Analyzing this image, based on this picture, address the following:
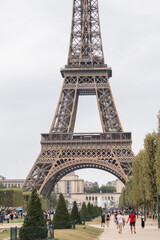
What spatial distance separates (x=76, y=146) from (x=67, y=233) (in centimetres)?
5435

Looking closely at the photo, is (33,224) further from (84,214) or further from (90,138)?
(90,138)

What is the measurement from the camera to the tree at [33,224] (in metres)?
25.0

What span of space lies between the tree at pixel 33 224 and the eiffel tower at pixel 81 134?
53195 millimetres

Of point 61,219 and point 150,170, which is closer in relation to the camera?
point 61,219

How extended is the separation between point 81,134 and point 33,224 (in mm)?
61485

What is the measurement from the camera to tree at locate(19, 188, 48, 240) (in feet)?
82.0

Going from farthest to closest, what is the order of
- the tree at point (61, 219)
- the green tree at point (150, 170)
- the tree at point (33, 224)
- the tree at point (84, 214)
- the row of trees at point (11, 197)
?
the row of trees at point (11, 197), the tree at point (84, 214), the green tree at point (150, 170), the tree at point (61, 219), the tree at point (33, 224)

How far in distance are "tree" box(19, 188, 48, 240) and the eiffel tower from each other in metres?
53.2

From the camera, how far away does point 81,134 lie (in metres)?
86.8

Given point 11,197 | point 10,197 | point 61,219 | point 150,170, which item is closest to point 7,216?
point 61,219

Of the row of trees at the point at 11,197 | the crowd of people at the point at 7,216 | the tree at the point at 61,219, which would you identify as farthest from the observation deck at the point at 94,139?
the tree at the point at 61,219

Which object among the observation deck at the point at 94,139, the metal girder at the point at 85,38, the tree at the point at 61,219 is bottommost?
the tree at the point at 61,219

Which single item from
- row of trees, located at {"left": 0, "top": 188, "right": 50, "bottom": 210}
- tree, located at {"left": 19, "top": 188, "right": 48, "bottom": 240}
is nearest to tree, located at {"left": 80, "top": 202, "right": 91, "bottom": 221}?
row of trees, located at {"left": 0, "top": 188, "right": 50, "bottom": 210}

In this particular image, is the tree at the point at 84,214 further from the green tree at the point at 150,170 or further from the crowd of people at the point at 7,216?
the green tree at the point at 150,170
